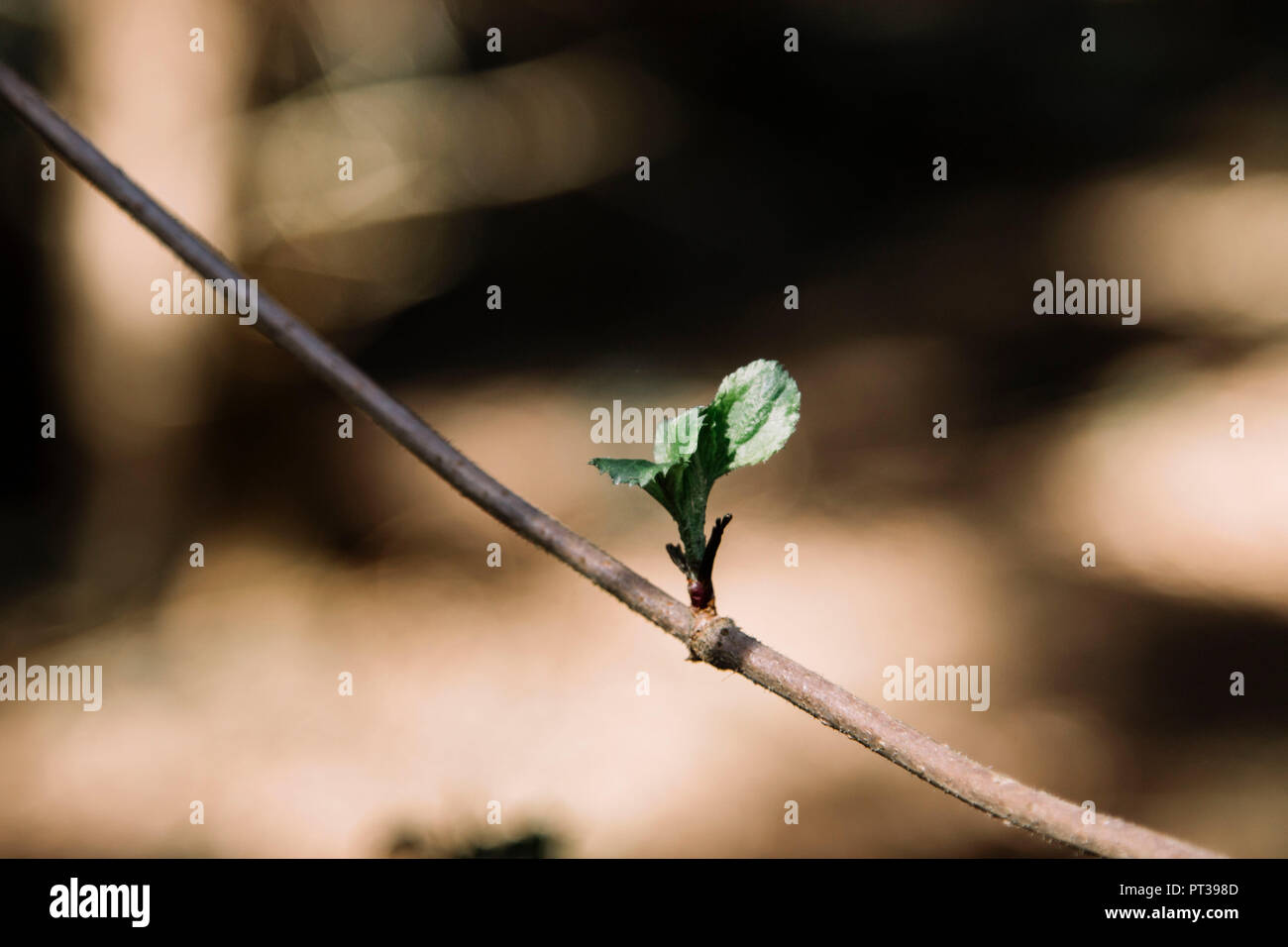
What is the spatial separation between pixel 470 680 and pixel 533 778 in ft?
1.36

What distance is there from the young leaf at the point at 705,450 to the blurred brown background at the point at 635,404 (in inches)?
16.5

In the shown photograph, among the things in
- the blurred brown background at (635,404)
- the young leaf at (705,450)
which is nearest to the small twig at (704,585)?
the young leaf at (705,450)

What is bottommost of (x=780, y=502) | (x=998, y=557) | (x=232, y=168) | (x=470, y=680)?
(x=470, y=680)

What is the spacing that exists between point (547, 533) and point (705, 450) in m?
0.10

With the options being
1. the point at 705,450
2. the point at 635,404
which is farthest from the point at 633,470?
the point at 635,404

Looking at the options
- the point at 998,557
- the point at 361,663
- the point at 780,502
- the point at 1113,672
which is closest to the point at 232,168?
the point at 361,663

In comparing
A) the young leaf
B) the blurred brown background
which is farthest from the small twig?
the blurred brown background

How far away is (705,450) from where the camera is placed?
0.43 metres

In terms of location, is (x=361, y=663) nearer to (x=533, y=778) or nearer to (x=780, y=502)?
(x=533, y=778)

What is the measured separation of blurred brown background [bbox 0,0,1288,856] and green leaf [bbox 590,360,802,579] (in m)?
0.43

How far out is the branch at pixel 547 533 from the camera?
0.35 meters

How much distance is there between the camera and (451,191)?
391 centimetres

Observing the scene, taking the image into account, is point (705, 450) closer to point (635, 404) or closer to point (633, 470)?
point (633, 470)

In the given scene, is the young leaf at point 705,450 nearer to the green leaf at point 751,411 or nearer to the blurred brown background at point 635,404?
the green leaf at point 751,411
